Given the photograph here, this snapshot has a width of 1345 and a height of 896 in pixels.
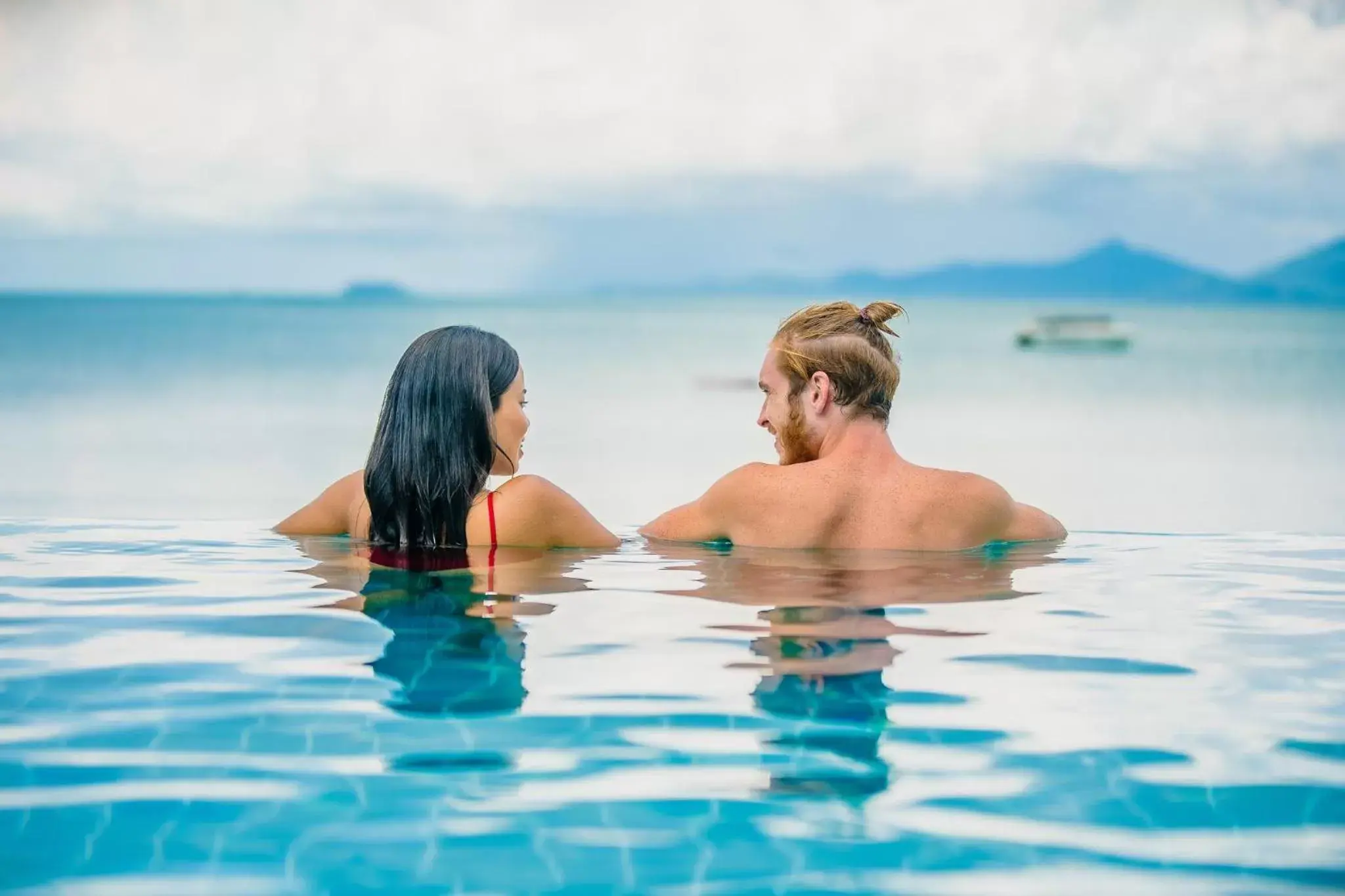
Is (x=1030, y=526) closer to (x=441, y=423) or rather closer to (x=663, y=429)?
(x=441, y=423)

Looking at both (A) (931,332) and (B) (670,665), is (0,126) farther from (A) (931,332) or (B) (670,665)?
(B) (670,665)

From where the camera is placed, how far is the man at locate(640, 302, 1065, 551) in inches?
164

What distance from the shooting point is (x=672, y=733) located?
2709 millimetres

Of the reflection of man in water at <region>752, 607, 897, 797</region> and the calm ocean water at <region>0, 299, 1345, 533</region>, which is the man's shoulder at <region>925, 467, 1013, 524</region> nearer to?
the reflection of man in water at <region>752, 607, 897, 797</region>

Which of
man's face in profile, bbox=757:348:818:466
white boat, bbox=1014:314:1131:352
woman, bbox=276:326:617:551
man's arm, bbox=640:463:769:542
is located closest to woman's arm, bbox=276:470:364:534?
woman, bbox=276:326:617:551

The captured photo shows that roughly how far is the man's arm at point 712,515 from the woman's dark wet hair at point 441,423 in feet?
2.22

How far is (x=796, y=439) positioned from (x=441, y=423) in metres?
1.02

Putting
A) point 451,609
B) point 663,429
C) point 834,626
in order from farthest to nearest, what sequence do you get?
point 663,429 → point 451,609 → point 834,626

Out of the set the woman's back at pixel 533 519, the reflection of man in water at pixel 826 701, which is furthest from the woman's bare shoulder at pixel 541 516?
the reflection of man in water at pixel 826 701

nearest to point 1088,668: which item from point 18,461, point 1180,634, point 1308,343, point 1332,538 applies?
point 1180,634

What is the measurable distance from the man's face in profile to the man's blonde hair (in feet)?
0.07

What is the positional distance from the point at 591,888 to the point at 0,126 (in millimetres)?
52763

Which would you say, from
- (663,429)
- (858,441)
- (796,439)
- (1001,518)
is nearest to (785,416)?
(796,439)

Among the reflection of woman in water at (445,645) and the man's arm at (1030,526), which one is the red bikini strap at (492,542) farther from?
the man's arm at (1030,526)
